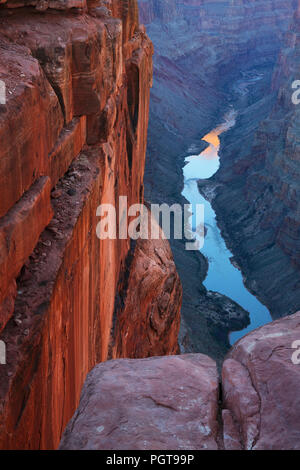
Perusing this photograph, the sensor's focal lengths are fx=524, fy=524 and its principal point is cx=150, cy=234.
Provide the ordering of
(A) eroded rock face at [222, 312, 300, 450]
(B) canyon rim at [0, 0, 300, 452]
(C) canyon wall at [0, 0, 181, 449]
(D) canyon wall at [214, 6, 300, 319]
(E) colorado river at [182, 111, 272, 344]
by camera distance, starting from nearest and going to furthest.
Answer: (A) eroded rock face at [222, 312, 300, 450]
(B) canyon rim at [0, 0, 300, 452]
(C) canyon wall at [0, 0, 181, 449]
(E) colorado river at [182, 111, 272, 344]
(D) canyon wall at [214, 6, 300, 319]

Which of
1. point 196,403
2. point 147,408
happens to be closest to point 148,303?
point 196,403

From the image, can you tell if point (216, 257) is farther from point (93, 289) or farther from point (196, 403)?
point (196, 403)

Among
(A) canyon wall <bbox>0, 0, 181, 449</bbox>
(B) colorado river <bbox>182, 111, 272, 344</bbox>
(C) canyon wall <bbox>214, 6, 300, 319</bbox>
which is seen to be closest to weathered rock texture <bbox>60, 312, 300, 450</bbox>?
(A) canyon wall <bbox>0, 0, 181, 449</bbox>

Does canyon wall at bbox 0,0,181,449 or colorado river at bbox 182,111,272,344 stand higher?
canyon wall at bbox 0,0,181,449

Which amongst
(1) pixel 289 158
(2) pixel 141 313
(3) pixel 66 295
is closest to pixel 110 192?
(3) pixel 66 295

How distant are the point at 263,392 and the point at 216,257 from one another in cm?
3065

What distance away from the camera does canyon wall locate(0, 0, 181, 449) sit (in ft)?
13.8

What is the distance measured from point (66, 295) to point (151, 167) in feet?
121

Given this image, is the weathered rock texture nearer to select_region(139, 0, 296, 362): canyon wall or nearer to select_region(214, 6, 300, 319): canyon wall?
select_region(139, 0, 296, 362): canyon wall

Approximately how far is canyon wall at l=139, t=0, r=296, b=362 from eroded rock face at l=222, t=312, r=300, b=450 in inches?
806

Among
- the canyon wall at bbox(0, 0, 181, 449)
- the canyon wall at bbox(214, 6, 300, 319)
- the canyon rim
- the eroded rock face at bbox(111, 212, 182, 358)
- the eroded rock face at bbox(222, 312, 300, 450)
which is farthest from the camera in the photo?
the canyon wall at bbox(214, 6, 300, 319)

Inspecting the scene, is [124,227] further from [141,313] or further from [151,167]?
[151,167]

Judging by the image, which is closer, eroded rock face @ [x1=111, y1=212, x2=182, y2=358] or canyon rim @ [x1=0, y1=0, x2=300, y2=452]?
canyon rim @ [x1=0, y1=0, x2=300, y2=452]

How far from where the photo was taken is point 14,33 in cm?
567
